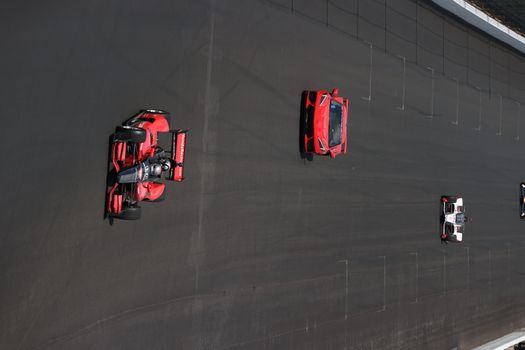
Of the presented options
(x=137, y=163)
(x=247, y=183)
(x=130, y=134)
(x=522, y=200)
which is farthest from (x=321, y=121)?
(x=522, y=200)

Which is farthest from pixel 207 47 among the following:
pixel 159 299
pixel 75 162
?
pixel 159 299

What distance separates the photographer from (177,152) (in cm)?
798

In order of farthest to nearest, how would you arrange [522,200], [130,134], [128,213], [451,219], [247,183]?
[522,200] → [451,219] → [247,183] → [128,213] → [130,134]

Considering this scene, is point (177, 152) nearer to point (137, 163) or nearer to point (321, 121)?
point (137, 163)

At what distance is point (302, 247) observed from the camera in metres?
10.4

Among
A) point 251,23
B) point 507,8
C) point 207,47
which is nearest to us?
point 207,47

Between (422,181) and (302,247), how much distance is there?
4674mm

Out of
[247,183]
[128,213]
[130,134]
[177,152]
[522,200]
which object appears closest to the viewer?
[130,134]

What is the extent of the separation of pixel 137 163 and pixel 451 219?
932cm

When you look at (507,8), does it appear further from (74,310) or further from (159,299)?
(74,310)

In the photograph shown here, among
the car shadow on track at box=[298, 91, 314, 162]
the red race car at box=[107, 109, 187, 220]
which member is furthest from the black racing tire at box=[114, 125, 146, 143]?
the car shadow on track at box=[298, 91, 314, 162]

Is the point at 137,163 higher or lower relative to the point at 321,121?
→ lower

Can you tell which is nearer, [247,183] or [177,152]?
[177,152]

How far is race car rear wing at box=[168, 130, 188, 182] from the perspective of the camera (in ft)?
26.1
